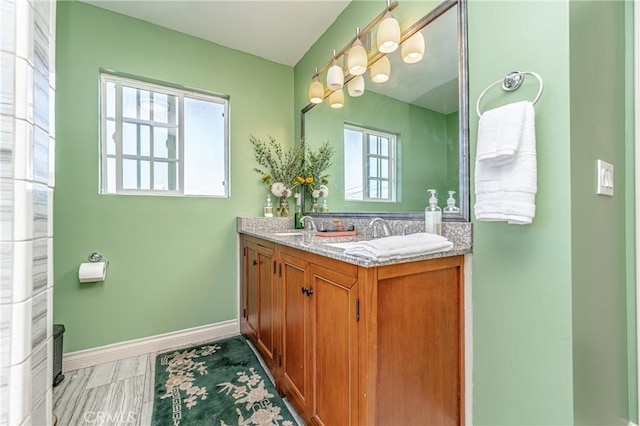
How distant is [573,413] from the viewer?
930 mm

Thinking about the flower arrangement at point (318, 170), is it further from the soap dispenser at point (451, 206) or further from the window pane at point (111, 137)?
the window pane at point (111, 137)

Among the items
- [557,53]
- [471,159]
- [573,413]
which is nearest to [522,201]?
[471,159]

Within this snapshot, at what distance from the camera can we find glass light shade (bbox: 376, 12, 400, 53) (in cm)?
152

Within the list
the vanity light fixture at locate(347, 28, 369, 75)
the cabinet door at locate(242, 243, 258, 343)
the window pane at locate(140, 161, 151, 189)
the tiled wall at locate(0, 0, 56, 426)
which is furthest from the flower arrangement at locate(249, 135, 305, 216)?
the tiled wall at locate(0, 0, 56, 426)

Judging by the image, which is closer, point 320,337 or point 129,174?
point 320,337

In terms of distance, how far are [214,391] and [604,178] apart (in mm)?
2173

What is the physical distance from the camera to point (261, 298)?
6.32ft

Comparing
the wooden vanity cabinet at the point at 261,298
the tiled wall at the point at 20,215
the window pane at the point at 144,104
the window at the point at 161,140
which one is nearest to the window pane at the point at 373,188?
the wooden vanity cabinet at the point at 261,298

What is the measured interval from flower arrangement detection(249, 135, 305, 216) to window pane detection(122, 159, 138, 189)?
37.7 inches

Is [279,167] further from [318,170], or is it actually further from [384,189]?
[384,189]

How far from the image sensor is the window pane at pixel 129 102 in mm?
2143

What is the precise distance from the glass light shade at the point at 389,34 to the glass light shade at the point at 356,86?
1.29ft

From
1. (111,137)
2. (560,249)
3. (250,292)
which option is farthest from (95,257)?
(560,249)

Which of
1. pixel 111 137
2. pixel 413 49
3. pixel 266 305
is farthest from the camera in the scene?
pixel 111 137
